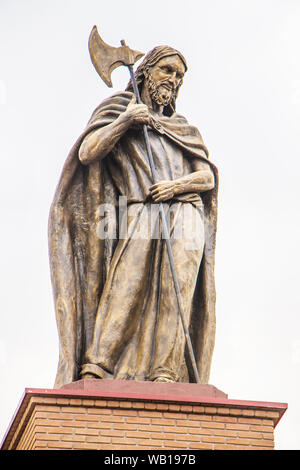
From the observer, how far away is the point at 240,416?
12.0 meters

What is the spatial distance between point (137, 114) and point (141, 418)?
10.8ft

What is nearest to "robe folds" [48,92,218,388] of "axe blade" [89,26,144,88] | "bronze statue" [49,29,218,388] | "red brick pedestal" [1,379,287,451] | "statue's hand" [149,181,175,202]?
"bronze statue" [49,29,218,388]

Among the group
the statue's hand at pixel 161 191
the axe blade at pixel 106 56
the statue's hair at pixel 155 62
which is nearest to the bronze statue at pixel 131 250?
the statue's hand at pixel 161 191

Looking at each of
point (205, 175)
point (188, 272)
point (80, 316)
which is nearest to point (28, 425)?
point (80, 316)

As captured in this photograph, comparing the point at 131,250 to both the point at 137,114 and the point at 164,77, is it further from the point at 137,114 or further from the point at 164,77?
the point at 164,77

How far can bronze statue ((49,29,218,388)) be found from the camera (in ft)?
41.3

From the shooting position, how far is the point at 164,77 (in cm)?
1373

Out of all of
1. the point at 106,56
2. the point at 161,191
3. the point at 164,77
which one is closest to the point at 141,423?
the point at 161,191

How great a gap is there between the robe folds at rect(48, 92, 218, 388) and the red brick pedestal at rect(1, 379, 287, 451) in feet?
1.85

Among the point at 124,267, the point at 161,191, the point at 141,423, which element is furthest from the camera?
the point at 161,191

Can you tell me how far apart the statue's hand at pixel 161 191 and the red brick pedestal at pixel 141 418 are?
200cm

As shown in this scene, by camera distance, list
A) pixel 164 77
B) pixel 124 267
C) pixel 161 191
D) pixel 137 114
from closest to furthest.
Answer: pixel 124 267 < pixel 161 191 < pixel 137 114 < pixel 164 77
